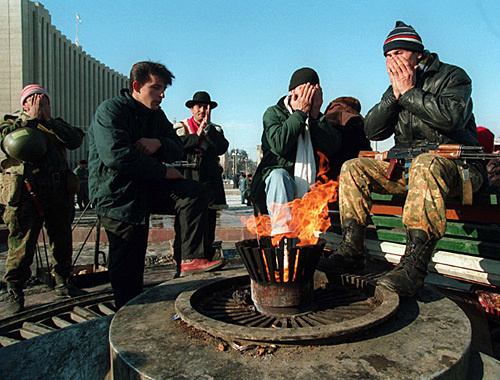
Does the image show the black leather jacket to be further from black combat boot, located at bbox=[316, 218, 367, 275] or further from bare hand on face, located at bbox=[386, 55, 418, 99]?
black combat boot, located at bbox=[316, 218, 367, 275]

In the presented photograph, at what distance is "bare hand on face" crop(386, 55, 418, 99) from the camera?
317 centimetres

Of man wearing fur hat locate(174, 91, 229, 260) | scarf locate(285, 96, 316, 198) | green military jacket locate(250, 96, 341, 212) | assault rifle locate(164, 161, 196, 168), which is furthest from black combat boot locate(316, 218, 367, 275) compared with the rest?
assault rifle locate(164, 161, 196, 168)

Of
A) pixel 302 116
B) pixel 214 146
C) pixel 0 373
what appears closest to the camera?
pixel 0 373

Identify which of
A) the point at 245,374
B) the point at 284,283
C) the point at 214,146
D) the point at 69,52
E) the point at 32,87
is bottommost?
the point at 245,374

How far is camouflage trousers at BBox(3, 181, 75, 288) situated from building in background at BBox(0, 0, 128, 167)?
86.1ft

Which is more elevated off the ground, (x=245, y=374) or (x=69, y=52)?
(x=69, y=52)

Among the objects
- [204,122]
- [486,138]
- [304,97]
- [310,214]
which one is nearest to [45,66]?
→ [204,122]

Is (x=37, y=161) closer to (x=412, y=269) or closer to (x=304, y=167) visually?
(x=304, y=167)

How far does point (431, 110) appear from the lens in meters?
2.98

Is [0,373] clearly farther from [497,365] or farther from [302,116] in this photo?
[302,116]

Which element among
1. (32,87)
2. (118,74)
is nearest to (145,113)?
(32,87)

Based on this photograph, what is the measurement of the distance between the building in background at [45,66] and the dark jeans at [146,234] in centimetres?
2757

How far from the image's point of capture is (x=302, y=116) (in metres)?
3.75

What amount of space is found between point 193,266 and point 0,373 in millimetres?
1408
